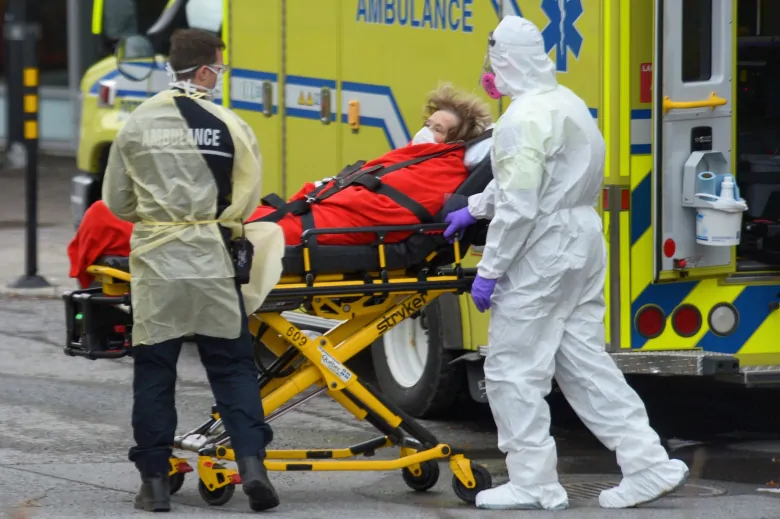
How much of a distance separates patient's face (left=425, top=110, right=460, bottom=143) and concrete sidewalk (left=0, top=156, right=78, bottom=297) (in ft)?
18.4

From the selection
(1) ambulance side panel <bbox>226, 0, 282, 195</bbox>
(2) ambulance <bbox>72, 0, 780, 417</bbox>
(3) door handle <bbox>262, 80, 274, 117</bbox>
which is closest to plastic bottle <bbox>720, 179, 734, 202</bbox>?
(2) ambulance <bbox>72, 0, 780, 417</bbox>

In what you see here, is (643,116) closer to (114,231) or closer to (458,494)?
(458,494)

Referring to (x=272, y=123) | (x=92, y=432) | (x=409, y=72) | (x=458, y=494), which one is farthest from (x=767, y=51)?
(x=92, y=432)

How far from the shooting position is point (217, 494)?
5879mm

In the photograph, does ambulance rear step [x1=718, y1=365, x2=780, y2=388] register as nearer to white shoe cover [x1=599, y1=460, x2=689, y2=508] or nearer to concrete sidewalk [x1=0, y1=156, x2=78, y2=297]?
white shoe cover [x1=599, y1=460, x2=689, y2=508]

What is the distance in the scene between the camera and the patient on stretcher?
19.0 ft

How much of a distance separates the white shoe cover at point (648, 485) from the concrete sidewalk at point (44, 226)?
6.47 m

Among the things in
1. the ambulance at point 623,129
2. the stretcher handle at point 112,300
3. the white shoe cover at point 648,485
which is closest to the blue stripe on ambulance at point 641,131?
the ambulance at point 623,129

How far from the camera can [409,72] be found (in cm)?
→ 764

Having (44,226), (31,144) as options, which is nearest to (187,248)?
(31,144)

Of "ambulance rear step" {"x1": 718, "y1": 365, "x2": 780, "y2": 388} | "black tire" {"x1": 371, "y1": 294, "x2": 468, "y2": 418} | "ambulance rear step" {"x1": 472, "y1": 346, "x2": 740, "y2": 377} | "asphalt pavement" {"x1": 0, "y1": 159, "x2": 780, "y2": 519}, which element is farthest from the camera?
"black tire" {"x1": 371, "y1": 294, "x2": 468, "y2": 418}

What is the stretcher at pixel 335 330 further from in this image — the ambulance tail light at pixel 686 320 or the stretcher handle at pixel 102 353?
the ambulance tail light at pixel 686 320

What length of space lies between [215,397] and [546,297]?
1.24m

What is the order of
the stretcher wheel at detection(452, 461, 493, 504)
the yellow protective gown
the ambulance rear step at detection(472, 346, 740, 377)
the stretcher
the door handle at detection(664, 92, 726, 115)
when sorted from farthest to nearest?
the ambulance rear step at detection(472, 346, 740, 377), the door handle at detection(664, 92, 726, 115), the stretcher wheel at detection(452, 461, 493, 504), the stretcher, the yellow protective gown
